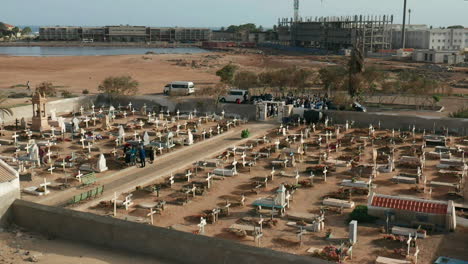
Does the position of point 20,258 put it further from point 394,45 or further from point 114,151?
point 394,45

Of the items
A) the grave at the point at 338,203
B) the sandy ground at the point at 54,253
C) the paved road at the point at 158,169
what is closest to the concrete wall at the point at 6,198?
the sandy ground at the point at 54,253

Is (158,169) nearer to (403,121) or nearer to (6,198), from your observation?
(6,198)

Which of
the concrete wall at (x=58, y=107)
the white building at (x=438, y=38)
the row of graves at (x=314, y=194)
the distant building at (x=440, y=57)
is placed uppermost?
the white building at (x=438, y=38)

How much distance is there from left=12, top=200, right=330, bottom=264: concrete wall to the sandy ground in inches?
8.1

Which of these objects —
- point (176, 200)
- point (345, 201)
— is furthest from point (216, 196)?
point (345, 201)

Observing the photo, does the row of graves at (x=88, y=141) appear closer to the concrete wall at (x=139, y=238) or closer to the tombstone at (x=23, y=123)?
the tombstone at (x=23, y=123)

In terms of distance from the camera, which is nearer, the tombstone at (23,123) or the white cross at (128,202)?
the white cross at (128,202)

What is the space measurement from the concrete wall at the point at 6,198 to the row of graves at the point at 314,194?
2931mm

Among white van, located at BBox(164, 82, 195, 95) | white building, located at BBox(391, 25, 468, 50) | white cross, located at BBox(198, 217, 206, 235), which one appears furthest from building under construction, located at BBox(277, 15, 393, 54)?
white cross, located at BBox(198, 217, 206, 235)

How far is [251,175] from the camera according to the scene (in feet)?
64.1

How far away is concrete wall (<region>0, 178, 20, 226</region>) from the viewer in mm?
12850

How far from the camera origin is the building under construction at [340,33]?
116 metres

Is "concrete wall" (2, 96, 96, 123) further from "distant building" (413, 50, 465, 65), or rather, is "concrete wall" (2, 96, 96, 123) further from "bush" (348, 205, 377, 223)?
"distant building" (413, 50, 465, 65)

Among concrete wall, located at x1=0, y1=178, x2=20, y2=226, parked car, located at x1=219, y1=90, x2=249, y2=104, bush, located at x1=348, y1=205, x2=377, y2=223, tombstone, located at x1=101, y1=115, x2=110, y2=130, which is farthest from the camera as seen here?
parked car, located at x1=219, y1=90, x2=249, y2=104
